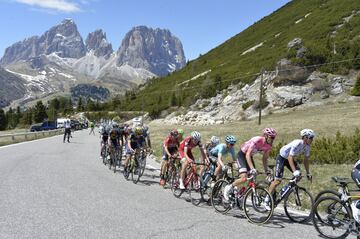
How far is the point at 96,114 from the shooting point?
143 meters

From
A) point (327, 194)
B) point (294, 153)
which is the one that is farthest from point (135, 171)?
point (327, 194)

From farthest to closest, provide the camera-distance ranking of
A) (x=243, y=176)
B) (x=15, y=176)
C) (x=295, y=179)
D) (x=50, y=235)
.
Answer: (x=15, y=176)
(x=243, y=176)
(x=295, y=179)
(x=50, y=235)

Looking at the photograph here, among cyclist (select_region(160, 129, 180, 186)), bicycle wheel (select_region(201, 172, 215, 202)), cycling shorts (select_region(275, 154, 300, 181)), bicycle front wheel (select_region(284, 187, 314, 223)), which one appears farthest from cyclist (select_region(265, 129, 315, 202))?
cyclist (select_region(160, 129, 180, 186))

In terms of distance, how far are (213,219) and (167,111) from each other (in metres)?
86.7

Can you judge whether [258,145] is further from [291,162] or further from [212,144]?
[212,144]

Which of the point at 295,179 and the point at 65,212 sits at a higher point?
the point at 295,179

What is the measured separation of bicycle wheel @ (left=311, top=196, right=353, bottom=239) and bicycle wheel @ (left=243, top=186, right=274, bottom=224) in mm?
995

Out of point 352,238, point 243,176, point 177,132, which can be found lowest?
point 352,238

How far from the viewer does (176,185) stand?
474 inches

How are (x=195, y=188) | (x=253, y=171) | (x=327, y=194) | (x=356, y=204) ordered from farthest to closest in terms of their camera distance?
(x=195, y=188) < (x=253, y=171) < (x=327, y=194) < (x=356, y=204)

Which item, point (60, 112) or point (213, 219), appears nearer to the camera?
point (213, 219)

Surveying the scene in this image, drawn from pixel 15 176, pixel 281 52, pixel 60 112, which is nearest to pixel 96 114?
pixel 60 112

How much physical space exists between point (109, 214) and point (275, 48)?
246ft

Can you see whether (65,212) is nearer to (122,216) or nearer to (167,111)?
(122,216)
